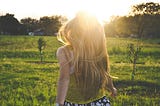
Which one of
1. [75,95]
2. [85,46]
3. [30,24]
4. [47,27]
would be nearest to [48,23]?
[47,27]

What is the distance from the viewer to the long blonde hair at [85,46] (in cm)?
447

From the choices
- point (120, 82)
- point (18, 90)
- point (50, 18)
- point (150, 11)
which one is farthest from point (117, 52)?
point (50, 18)

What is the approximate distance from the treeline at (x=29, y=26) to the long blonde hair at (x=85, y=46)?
71370 mm

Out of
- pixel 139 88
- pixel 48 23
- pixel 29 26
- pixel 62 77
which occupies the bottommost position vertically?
pixel 139 88

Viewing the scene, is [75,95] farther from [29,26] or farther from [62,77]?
[29,26]

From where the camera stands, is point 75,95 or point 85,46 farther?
point 75,95

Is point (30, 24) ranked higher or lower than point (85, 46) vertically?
lower

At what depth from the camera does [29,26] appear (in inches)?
3905

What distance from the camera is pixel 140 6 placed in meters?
21.6

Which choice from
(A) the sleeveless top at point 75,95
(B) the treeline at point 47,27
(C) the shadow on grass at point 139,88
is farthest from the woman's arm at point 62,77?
(B) the treeline at point 47,27

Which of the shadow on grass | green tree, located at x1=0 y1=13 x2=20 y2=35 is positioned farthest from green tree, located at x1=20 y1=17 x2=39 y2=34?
the shadow on grass

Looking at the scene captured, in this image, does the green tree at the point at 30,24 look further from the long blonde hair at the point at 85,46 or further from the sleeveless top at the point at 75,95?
the long blonde hair at the point at 85,46

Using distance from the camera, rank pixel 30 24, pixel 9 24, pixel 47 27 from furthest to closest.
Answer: pixel 30 24 → pixel 47 27 → pixel 9 24

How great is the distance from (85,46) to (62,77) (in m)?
0.40
